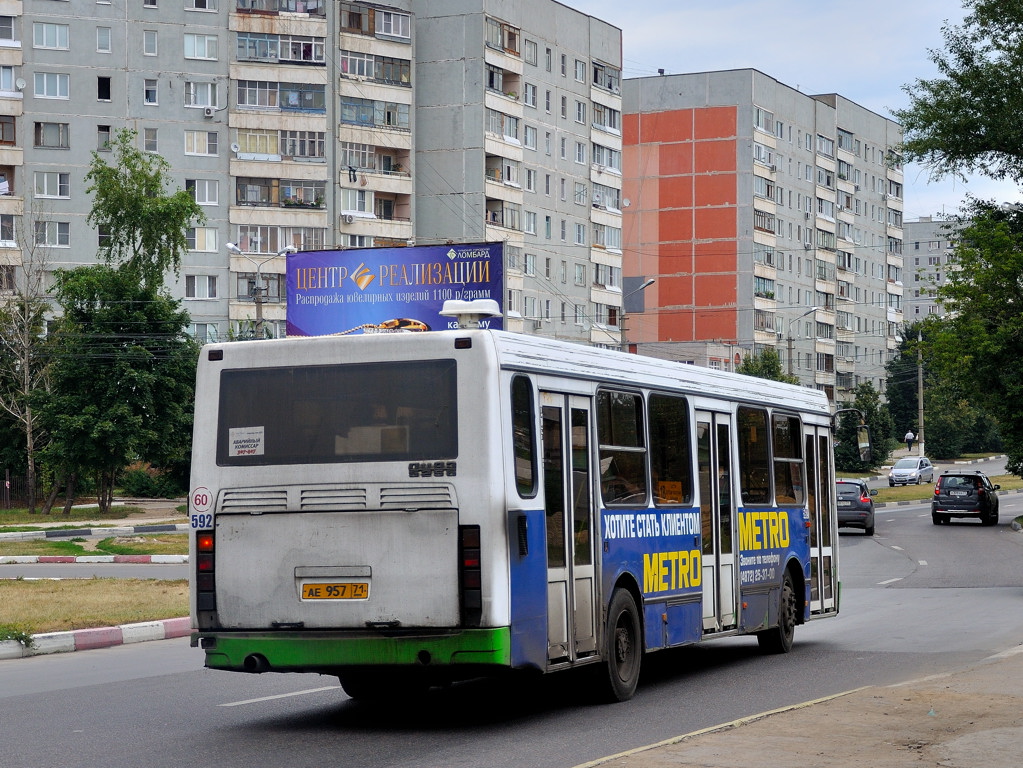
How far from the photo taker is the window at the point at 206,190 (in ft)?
256

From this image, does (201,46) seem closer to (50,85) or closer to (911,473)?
(50,85)

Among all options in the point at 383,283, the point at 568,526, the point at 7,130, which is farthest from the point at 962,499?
the point at 7,130

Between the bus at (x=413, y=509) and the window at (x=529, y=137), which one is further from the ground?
the window at (x=529, y=137)

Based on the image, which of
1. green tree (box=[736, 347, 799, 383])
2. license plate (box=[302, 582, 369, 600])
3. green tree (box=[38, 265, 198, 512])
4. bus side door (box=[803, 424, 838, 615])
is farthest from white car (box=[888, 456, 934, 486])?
license plate (box=[302, 582, 369, 600])

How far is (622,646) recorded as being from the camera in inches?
478

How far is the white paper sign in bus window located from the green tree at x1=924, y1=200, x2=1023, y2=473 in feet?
127

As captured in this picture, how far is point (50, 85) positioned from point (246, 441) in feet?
234

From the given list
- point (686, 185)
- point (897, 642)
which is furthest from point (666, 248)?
point (897, 642)

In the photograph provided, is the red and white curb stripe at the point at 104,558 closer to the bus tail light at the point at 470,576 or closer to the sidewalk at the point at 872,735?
the sidewalk at the point at 872,735

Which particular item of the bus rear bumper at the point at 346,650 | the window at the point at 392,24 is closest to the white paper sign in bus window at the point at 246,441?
the bus rear bumper at the point at 346,650

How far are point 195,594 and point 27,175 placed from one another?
7058cm

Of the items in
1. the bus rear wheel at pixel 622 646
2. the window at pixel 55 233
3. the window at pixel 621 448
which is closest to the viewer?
the bus rear wheel at pixel 622 646

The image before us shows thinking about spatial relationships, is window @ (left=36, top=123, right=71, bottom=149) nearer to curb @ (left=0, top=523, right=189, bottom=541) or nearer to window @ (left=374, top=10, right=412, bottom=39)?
window @ (left=374, top=10, right=412, bottom=39)

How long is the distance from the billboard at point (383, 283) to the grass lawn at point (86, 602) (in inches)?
387
